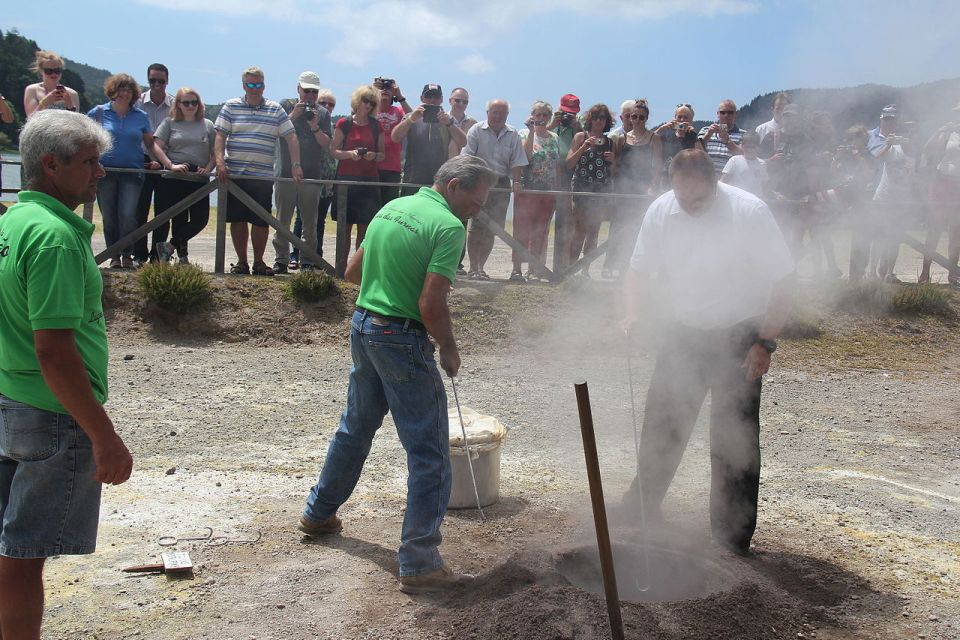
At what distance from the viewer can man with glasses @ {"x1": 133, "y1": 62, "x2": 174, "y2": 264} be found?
372 inches

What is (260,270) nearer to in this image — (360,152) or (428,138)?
(360,152)

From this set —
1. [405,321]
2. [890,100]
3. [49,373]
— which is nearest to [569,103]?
[890,100]

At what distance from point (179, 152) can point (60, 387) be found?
23.5ft

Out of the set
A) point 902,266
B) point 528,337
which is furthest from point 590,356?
point 902,266

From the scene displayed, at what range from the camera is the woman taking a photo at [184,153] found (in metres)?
9.28

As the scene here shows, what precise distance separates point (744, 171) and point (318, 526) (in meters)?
6.67

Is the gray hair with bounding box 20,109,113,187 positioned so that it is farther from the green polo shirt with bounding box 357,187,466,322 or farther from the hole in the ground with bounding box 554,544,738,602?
the hole in the ground with bounding box 554,544,738,602

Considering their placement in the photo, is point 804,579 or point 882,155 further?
point 882,155

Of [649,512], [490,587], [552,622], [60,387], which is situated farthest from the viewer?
[649,512]

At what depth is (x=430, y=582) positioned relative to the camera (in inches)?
159

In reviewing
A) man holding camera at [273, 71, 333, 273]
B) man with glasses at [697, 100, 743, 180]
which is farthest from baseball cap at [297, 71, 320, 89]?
man with glasses at [697, 100, 743, 180]

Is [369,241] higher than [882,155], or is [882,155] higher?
[882,155]

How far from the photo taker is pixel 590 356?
28.9 ft

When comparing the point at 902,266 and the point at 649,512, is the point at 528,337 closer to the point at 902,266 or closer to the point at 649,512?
the point at 649,512
